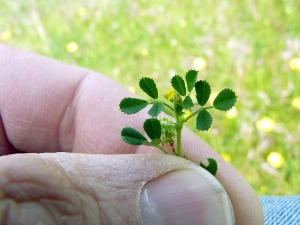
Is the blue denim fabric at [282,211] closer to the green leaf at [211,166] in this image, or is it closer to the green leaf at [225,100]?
the green leaf at [211,166]

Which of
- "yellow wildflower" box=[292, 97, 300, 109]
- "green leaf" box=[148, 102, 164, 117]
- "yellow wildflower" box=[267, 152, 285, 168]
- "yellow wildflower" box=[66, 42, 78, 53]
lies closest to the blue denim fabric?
"yellow wildflower" box=[267, 152, 285, 168]

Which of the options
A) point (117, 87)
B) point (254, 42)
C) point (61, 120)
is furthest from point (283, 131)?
point (61, 120)

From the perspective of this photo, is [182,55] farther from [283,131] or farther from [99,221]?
[99,221]

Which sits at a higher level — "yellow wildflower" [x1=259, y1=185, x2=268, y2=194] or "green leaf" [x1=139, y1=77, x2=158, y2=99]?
"green leaf" [x1=139, y1=77, x2=158, y2=99]

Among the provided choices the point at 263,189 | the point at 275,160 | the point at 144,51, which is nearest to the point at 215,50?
the point at 144,51

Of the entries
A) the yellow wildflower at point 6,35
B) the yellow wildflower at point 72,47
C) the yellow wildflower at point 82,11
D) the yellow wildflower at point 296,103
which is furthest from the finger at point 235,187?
the yellow wildflower at point 6,35

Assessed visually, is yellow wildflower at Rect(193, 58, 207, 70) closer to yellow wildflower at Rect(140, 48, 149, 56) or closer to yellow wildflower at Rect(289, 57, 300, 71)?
yellow wildflower at Rect(140, 48, 149, 56)

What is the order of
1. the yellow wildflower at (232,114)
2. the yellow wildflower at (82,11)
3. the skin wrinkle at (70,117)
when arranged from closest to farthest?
the skin wrinkle at (70,117)
the yellow wildflower at (232,114)
the yellow wildflower at (82,11)
